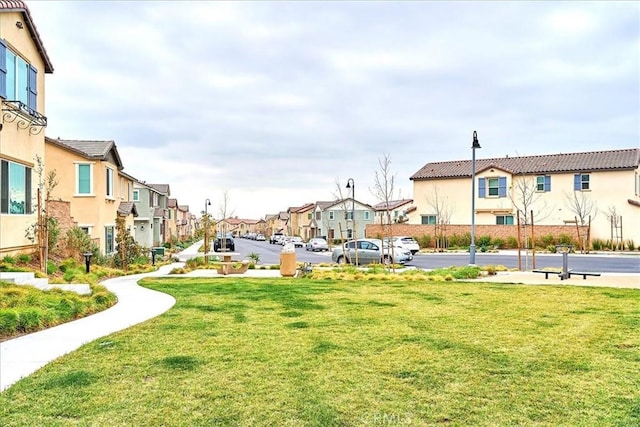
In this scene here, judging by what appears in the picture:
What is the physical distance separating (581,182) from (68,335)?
4468 cm

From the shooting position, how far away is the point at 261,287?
15.1m

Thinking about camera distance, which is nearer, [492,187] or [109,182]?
[109,182]

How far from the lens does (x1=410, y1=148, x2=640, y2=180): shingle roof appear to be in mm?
42438

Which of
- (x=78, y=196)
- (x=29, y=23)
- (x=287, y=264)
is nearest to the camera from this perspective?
(x=29, y=23)

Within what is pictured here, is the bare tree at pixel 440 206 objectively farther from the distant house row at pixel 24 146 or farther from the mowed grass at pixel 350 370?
the mowed grass at pixel 350 370

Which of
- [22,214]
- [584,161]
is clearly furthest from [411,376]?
[584,161]

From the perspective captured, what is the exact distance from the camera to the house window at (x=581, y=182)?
43625 millimetres

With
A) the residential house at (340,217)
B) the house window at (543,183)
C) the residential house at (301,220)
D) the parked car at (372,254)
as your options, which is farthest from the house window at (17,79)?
the residential house at (301,220)

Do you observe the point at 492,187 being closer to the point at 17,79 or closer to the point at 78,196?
the point at 78,196

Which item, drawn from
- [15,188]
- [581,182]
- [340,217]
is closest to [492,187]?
[581,182]

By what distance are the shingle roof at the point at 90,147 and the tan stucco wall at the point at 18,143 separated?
22.5 ft

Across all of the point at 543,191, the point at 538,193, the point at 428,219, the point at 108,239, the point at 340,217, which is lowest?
the point at 108,239

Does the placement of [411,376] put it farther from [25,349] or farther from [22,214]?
[22,214]

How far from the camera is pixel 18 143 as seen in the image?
16.0m
